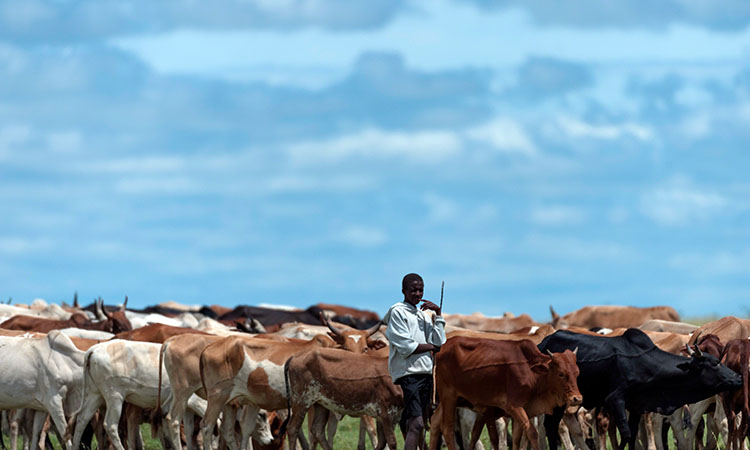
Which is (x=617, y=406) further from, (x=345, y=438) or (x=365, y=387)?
(x=345, y=438)

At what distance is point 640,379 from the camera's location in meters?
14.7

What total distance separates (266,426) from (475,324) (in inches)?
854

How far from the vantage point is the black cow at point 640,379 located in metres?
14.6

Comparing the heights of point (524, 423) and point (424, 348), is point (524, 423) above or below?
below

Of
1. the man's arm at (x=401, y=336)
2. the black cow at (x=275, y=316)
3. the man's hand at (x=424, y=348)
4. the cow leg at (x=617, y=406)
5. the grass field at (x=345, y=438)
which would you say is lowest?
the grass field at (x=345, y=438)

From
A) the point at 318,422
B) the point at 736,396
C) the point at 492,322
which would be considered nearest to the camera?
the point at 736,396

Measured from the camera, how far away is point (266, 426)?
17422mm

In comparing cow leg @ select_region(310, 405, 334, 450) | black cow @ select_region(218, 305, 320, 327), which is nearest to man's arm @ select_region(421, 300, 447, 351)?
cow leg @ select_region(310, 405, 334, 450)

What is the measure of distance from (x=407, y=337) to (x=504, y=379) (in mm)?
1699

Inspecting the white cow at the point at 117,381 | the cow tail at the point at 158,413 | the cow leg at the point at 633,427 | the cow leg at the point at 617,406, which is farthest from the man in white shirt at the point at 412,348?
the white cow at the point at 117,381

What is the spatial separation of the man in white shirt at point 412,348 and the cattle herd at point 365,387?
1.09 meters

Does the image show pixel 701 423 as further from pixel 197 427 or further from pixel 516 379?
pixel 197 427

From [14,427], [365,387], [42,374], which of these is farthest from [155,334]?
[365,387]

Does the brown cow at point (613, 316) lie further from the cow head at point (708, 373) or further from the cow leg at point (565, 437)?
the cow head at point (708, 373)
